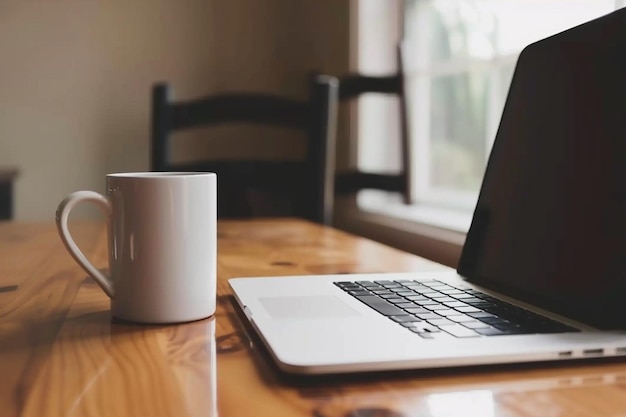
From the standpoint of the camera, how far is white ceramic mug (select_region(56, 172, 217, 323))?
1.74ft

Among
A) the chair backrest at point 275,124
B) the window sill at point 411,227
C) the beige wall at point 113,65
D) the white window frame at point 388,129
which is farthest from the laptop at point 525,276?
the beige wall at point 113,65

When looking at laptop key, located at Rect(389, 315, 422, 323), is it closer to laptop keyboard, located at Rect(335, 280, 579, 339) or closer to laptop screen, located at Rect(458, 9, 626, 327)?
laptop keyboard, located at Rect(335, 280, 579, 339)

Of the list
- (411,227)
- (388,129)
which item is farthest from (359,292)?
(388,129)

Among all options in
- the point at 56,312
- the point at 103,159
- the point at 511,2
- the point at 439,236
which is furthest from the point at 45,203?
the point at 56,312

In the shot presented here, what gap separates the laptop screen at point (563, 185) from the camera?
0.51m

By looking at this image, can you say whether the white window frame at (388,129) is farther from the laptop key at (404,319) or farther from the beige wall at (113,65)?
the laptop key at (404,319)

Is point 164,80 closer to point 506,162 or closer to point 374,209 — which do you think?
point 374,209

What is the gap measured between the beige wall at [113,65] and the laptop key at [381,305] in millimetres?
1581

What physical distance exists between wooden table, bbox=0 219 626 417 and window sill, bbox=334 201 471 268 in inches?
30.4

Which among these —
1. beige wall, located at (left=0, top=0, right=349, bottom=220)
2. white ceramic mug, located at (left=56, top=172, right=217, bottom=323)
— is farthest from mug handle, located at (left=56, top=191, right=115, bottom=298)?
beige wall, located at (left=0, top=0, right=349, bottom=220)

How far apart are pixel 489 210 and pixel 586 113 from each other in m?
0.15

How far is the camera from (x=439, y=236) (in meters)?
1.36

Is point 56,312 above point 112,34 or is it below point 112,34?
below

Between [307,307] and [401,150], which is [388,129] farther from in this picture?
[307,307]
